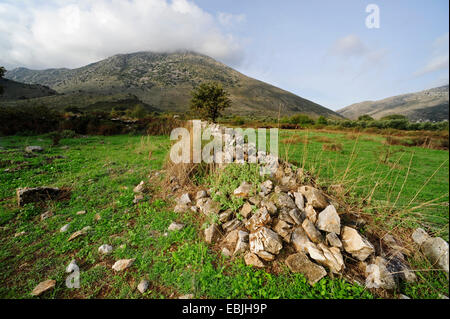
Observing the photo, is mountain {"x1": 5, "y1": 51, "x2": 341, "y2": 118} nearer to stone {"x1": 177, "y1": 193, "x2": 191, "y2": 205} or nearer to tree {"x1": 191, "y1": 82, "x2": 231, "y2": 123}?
tree {"x1": 191, "y1": 82, "x2": 231, "y2": 123}

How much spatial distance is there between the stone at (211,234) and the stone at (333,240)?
1544 mm

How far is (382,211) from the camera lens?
2.68m

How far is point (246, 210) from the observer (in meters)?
2.73

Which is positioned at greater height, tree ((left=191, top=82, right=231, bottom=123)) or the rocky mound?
tree ((left=191, top=82, right=231, bottom=123))

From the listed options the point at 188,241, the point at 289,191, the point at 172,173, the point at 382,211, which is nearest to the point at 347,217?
the point at 382,211

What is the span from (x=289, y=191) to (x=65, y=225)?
387 centimetres

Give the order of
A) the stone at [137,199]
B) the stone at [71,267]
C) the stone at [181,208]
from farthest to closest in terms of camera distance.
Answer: the stone at [137,199] < the stone at [181,208] < the stone at [71,267]

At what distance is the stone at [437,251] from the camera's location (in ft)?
6.38

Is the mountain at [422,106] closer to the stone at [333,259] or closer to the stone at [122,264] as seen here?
the stone at [333,259]

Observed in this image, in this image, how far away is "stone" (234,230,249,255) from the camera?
7.39 feet

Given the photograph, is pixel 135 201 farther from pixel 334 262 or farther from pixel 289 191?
pixel 334 262

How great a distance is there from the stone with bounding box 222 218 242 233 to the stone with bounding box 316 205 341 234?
1152 millimetres

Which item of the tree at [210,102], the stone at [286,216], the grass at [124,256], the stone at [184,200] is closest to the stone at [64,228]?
the grass at [124,256]

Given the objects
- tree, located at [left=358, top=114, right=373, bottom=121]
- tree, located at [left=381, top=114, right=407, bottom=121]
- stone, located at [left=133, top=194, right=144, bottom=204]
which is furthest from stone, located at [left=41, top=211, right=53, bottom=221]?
tree, located at [left=358, top=114, right=373, bottom=121]
